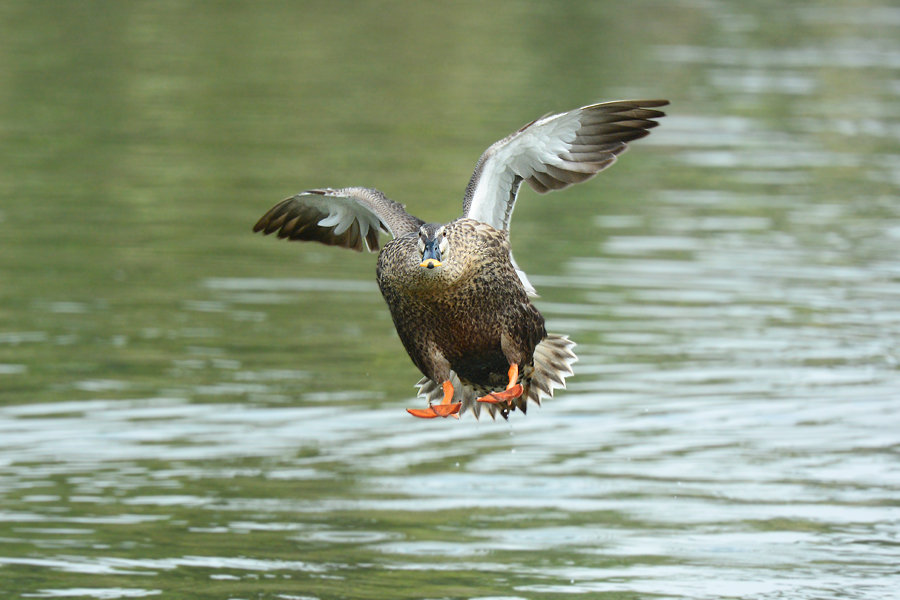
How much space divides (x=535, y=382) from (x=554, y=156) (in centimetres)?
128

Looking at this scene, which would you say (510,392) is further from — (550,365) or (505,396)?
(550,365)

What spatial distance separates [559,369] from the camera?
9.36 meters

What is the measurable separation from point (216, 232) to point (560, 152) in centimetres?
1045

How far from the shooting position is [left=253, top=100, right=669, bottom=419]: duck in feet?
26.9

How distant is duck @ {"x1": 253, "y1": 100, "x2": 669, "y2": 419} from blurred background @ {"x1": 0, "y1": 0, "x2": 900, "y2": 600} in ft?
5.83

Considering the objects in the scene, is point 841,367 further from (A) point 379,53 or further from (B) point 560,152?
(A) point 379,53

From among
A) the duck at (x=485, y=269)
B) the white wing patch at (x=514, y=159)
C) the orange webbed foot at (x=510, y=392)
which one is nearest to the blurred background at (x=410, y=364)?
the duck at (x=485, y=269)

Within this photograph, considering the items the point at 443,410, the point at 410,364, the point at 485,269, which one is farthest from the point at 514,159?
the point at 410,364

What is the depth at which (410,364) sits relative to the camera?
14805 mm

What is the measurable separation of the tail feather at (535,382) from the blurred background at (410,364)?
58.2 inches

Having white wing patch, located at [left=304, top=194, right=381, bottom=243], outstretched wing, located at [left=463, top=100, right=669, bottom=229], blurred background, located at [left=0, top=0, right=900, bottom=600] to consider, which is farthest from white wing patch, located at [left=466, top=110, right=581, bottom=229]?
blurred background, located at [left=0, top=0, right=900, bottom=600]

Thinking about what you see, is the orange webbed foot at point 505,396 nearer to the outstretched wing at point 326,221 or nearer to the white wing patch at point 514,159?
the white wing patch at point 514,159

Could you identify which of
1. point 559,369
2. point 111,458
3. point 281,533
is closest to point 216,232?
point 111,458

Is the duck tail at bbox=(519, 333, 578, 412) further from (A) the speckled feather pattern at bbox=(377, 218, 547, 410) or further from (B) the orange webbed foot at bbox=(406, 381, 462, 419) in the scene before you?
(B) the orange webbed foot at bbox=(406, 381, 462, 419)
